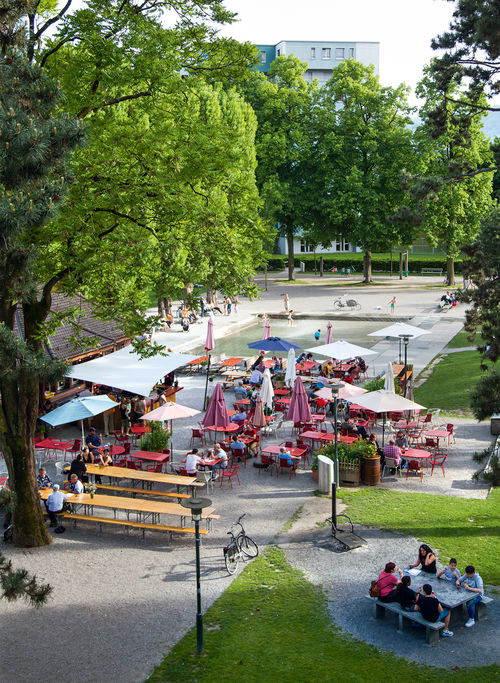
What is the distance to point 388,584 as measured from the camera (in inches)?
476

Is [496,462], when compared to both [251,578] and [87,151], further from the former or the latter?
[87,151]

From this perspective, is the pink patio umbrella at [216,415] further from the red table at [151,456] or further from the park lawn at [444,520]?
the park lawn at [444,520]

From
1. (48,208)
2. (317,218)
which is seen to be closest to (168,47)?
(48,208)

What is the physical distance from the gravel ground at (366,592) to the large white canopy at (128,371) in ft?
21.8

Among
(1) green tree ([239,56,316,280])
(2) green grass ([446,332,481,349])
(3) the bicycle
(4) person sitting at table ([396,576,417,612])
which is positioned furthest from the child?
(1) green tree ([239,56,316,280])

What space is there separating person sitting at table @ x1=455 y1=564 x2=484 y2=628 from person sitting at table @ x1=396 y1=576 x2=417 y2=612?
0.98 metres

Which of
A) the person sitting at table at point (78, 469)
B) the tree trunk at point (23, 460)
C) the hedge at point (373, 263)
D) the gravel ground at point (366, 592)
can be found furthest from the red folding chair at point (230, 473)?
the hedge at point (373, 263)

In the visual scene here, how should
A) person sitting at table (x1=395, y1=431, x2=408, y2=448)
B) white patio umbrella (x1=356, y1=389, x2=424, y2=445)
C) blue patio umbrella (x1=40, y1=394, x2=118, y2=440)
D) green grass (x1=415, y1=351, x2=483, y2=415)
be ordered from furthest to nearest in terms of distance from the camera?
green grass (x1=415, y1=351, x2=483, y2=415)
person sitting at table (x1=395, y1=431, x2=408, y2=448)
white patio umbrella (x1=356, y1=389, x2=424, y2=445)
blue patio umbrella (x1=40, y1=394, x2=118, y2=440)

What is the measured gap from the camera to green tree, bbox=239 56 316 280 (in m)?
60.9

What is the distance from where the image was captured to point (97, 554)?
14.8 m

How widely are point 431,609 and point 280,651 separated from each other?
2.49 meters

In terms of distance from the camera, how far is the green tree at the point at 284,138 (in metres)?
60.9

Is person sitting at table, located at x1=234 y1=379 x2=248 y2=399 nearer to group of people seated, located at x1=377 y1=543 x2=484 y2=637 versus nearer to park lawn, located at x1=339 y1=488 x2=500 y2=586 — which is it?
park lawn, located at x1=339 y1=488 x2=500 y2=586

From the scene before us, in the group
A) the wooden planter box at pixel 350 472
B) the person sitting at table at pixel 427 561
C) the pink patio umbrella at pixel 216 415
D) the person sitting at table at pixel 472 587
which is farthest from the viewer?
the pink patio umbrella at pixel 216 415
